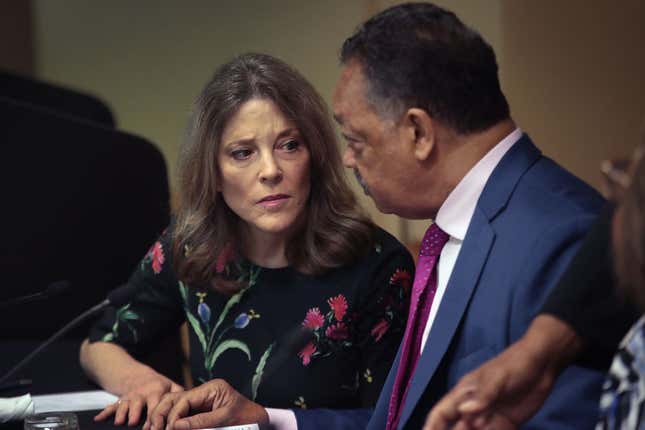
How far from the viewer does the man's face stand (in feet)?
4.70

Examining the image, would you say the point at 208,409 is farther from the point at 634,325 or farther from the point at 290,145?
the point at 634,325

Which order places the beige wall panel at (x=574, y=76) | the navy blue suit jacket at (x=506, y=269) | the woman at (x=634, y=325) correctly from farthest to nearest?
the beige wall panel at (x=574, y=76), the navy blue suit jacket at (x=506, y=269), the woman at (x=634, y=325)

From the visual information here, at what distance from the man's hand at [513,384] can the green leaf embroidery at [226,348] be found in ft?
2.81

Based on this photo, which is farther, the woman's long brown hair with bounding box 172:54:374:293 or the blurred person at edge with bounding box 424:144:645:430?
the woman's long brown hair with bounding box 172:54:374:293

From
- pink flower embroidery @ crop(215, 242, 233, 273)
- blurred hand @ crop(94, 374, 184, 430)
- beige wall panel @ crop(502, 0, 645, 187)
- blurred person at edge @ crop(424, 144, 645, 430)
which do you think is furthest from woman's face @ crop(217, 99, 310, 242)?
beige wall panel @ crop(502, 0, 645, 187)

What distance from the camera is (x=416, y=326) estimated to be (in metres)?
1.46

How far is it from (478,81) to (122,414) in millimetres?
776

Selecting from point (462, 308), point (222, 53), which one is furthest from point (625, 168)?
point (222, 53)

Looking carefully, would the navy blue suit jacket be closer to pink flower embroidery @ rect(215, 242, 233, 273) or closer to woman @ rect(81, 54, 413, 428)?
woman @ rect(81, 54, 413, 428)

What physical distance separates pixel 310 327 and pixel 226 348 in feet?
0.56

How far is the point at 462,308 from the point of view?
1319 mm

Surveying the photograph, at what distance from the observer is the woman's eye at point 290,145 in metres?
1.81

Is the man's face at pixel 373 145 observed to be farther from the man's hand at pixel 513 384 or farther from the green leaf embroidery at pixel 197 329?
the green leaf embroidery at pixel 197 329

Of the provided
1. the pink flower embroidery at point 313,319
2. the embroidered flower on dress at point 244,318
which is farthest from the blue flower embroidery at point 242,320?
the pink flower embroidery at point 313,319
